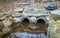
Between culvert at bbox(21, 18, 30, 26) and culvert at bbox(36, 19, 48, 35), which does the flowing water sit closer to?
culvert at bbox(36, 19, 48, 35)

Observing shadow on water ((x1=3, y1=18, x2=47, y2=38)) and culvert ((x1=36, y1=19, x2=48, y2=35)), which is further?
culvert ((x1=36, y1=19, x2=48, y2=35))

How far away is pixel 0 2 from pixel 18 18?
7.35ft

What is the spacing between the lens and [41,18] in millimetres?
5660

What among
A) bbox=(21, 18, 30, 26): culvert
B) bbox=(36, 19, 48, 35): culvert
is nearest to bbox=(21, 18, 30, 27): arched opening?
bbox=(21, 18, 30, 26): culvert

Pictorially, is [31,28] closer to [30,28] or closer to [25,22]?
[30,28]

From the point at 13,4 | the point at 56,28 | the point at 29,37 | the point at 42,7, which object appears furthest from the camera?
the point at 13,4

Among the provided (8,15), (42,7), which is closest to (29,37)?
(8,15)

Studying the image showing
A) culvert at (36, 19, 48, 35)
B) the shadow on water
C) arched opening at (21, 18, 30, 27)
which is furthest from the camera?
arched opening at (21, 18, 30, 27)

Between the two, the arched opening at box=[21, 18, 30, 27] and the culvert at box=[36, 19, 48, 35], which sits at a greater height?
the arched opening at box=[21, 18, 30, 27]

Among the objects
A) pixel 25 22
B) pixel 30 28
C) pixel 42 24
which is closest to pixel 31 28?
pixel 30 28

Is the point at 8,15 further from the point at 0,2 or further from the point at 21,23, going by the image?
the point at 0,2

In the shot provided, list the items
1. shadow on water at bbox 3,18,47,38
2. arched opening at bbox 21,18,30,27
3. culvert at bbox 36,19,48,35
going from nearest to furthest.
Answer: shadow on water at bbox 3,18,47,38 < culvert at bbox 36,19,48,35 < arched opening at bbox 21,18,30,27

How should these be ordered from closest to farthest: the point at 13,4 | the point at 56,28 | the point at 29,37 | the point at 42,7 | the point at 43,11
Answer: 1. the point at 56,28
2. the point at 29,37
3. the point at 43,11
4. the point at 42,7
5. the point at 13,4

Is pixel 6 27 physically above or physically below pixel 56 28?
below
